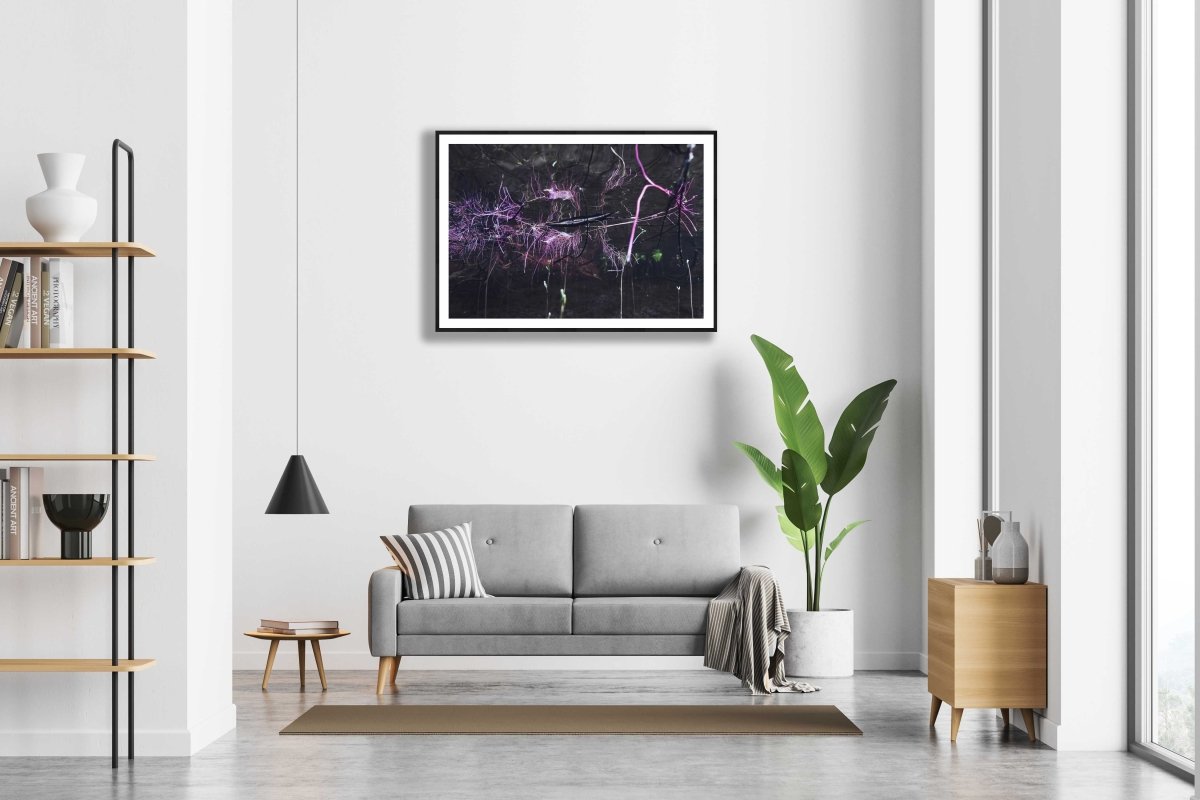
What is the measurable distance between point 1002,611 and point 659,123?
3280 mm

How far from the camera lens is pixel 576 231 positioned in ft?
21.0

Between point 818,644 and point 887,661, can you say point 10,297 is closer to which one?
point 818,644

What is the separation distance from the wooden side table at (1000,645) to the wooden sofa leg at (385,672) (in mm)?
2473

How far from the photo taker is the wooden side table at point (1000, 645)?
4359 millimetres

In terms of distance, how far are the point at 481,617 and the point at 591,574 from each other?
2.32ft

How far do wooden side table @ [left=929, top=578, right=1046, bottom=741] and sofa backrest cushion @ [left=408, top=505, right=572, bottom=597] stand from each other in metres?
2.09

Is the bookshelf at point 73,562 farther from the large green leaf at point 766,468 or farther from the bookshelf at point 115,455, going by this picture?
the large green leaf at point 766,468

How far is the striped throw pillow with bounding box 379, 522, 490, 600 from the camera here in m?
5.45

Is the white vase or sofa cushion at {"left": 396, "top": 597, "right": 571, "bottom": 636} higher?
the white vase

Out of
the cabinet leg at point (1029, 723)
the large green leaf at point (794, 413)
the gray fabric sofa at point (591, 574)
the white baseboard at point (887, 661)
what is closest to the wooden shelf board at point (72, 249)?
the gray fabric sofa at point (591, 574)

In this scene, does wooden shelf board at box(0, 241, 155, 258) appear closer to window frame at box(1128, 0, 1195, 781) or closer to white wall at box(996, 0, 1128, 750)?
white wall at box(996, 0, 1128, 750)

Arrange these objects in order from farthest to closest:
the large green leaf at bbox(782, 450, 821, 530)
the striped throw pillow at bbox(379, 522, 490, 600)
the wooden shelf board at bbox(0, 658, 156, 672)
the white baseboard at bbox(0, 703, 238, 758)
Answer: the large green leaf at bbox(782, 450, 821, 530) → the striped throw pillow at bbox(379, 522, 490, 600) → the white baseboard at bbox(0, 703, 238, 758) → the wooden shelf board at bbox(0, 658, 156, 672)

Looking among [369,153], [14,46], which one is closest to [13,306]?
[14,46]

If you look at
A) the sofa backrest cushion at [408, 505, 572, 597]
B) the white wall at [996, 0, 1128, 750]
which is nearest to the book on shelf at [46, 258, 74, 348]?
the sofa backrest cushion at [408, 505, 572, 597]
